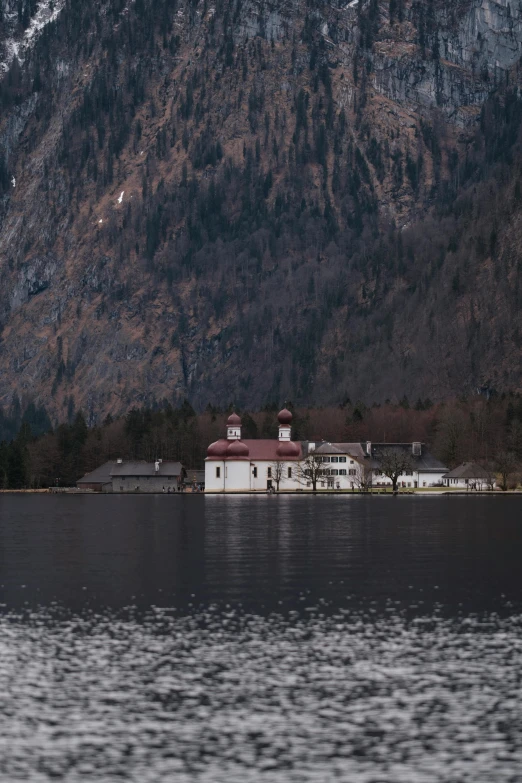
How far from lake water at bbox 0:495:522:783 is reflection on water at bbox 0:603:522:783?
84 millimetres

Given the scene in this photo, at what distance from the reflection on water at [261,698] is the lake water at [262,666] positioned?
8 centimetres

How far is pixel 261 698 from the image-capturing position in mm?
39969

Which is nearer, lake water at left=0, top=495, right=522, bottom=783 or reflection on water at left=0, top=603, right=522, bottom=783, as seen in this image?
reflection on water at left=0, top=603, right=522, bottom=783

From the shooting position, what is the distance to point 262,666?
44594 mm

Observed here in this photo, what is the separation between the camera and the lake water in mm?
34062

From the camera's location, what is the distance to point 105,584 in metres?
66.8

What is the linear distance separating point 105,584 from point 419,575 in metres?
16.9

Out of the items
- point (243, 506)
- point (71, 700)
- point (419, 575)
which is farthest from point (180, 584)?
point (243, 506)

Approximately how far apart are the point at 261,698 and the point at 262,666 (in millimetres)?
4625

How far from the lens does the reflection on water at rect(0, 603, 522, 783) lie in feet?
110

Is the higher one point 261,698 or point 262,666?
point 262,666

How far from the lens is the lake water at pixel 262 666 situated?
34.1 m

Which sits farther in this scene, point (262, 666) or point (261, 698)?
point (262, 666)

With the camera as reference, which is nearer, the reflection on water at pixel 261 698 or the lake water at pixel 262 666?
the reflection on water at pixel 261 698
